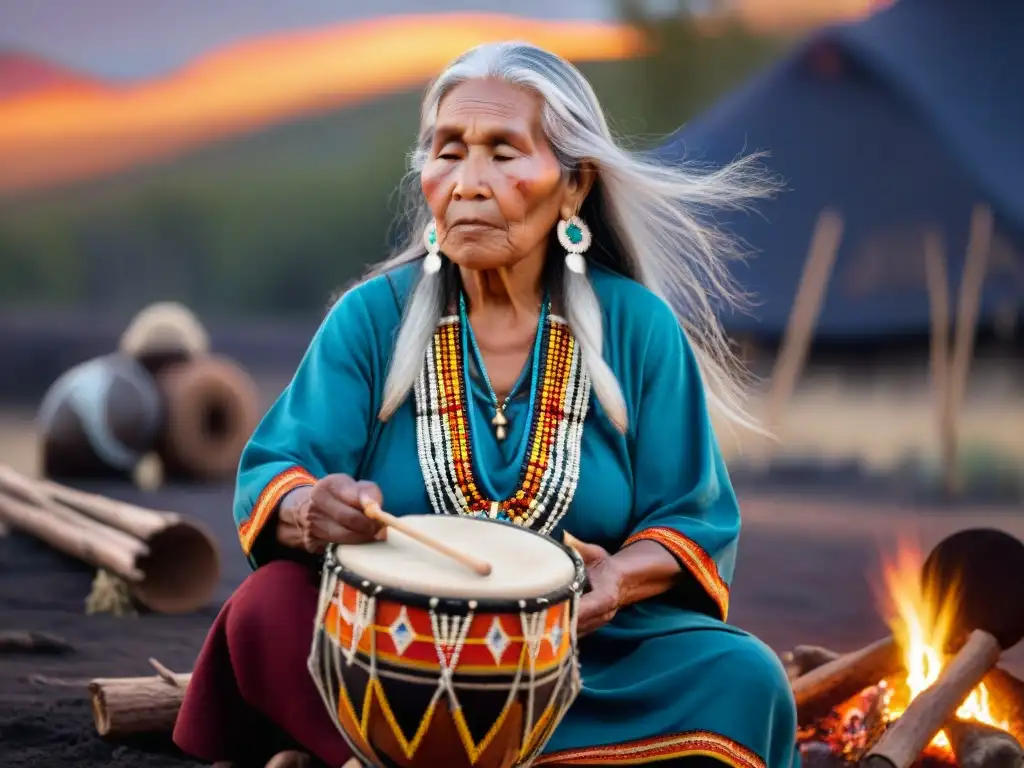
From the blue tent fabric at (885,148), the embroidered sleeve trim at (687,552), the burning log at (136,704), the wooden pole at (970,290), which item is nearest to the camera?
the embroidered sleeve trim at (687,552)

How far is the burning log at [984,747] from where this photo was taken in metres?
3.48

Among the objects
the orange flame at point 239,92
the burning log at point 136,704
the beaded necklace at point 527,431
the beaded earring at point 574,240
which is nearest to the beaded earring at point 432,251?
the beaded necklace at point 527,431

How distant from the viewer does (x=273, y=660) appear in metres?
2.92

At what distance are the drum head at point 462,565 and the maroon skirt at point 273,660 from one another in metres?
0.30

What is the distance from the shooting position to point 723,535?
10.3 feet

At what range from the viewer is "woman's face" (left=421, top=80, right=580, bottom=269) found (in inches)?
122

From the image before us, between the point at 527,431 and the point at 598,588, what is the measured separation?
41 cm

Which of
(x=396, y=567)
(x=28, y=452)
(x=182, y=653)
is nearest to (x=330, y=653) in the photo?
(x=396, y=567)

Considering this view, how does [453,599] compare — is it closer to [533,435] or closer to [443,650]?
[443,650]

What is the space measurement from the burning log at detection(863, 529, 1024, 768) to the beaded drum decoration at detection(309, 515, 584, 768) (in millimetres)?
1303

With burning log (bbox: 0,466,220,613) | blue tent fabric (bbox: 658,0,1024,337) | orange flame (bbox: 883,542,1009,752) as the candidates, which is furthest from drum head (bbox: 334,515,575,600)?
blue tent fabric (bbox: 658,0,1024,337)

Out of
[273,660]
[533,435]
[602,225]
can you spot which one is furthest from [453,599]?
[602,225]

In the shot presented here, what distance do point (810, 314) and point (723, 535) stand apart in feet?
25.4

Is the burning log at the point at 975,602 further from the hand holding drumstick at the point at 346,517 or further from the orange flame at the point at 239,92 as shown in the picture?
the orange flame at the point at 239,92
